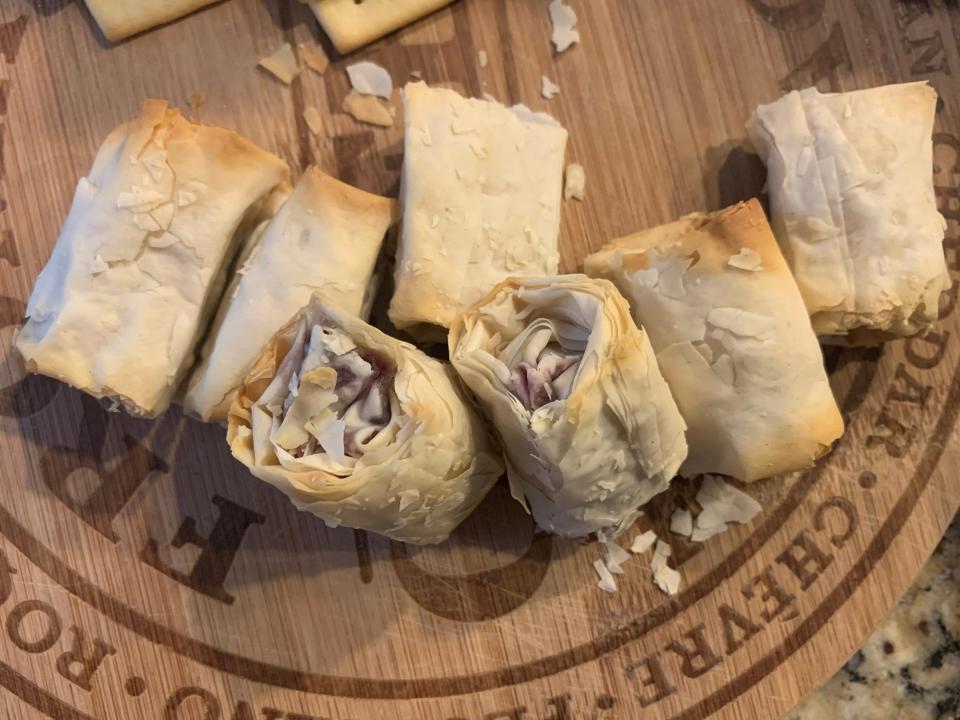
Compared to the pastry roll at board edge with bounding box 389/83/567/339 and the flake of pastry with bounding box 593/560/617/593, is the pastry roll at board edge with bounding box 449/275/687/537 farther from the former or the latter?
the flake of pastry with bounding box 593/560/617/593

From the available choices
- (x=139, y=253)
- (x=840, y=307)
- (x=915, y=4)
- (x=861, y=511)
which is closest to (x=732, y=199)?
(x=840, y=307)

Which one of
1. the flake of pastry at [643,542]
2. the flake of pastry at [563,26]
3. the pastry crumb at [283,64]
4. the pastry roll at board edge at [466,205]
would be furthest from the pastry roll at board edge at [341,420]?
the flake of pastry at [563,26]

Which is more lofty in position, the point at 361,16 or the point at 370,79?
the point at 361,16

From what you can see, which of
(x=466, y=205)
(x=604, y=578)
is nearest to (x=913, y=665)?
(x=604, y=578)

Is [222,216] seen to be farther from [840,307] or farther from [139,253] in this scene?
[840,307]

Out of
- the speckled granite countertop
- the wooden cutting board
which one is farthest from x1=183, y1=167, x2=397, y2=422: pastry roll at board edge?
the speckled granite countertop

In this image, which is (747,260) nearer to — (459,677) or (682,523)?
(682,523)
